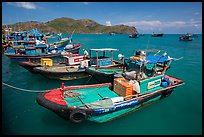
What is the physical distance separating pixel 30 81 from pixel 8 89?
2.90 meters

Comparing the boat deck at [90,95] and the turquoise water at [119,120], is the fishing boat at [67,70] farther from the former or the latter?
the boat deck at [90,95]

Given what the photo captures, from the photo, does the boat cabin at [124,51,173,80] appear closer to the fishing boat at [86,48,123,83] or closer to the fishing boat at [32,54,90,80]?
the fishing boat at [86,48,123,83]

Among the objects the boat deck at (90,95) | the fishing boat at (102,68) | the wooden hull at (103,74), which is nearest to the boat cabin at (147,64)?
the wooden hull at (103,74)

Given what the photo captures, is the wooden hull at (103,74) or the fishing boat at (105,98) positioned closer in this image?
the fishing boat at (105,98)

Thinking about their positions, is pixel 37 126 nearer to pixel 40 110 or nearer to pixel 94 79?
pixel 40 110

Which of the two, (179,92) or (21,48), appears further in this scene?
(21,48)

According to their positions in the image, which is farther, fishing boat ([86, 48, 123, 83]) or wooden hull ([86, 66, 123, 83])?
fishing boat ([86, 48, 123, 83])

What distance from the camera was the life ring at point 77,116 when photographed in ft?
30.3

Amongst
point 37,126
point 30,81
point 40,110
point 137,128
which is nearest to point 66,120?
point 37,126

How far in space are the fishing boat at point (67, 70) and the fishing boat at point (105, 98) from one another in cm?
609

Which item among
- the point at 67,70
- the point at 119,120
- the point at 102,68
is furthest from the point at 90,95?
the point at 67,70

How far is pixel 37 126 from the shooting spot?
1032cm

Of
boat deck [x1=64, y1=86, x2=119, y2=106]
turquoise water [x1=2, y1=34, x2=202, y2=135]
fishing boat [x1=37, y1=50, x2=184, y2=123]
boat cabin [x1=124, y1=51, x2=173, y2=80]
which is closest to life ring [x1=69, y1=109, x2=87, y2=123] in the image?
fishing boat [x1=37, y1=50, x2=184, y2=123]

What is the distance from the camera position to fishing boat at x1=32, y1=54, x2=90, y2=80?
1788cm
